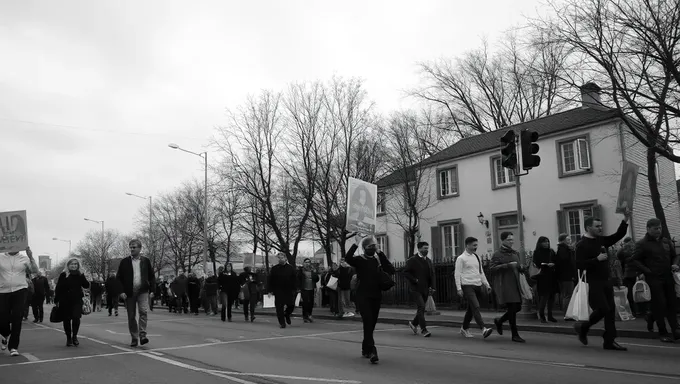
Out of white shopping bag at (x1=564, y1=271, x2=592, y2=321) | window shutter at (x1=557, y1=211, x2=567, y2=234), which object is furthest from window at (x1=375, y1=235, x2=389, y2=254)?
white shopping bag at (x1=564, y1=271, x2=592, y2=321)

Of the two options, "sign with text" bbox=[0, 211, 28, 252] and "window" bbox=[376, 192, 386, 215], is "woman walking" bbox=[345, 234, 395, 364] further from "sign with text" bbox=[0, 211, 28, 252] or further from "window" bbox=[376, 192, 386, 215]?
"window" bbox=[376, 192, 386, 215]

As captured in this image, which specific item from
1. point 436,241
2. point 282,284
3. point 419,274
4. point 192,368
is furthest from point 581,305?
point 436,241

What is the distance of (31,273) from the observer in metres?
10.5

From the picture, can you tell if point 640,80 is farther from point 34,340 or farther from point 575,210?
point 34,340

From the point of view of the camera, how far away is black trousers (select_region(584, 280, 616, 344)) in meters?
8.90

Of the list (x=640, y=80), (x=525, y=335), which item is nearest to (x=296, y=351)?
(x=525, y=335)

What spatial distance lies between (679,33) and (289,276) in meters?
11.5

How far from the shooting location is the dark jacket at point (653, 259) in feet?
31.3

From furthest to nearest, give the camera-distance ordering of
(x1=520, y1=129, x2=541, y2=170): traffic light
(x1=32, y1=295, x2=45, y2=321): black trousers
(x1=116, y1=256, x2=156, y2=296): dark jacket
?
(x1=32, y1=295, x2=45, y2=321): black trousers < (x1=520, y1=129, x2=541, y2=170): traffic light < (x1=116, y1=256, x2=156, y2=296): dark jacket

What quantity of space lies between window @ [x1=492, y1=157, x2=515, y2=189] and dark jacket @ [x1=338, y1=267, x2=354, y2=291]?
40.8 feet

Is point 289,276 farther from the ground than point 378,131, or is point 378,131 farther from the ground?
point 378,131

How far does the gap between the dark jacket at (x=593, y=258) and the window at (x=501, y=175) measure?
18.6 metres

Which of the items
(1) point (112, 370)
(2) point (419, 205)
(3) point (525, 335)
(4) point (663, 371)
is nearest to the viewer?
(4) point (663, 371)

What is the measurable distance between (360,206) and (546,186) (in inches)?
548
